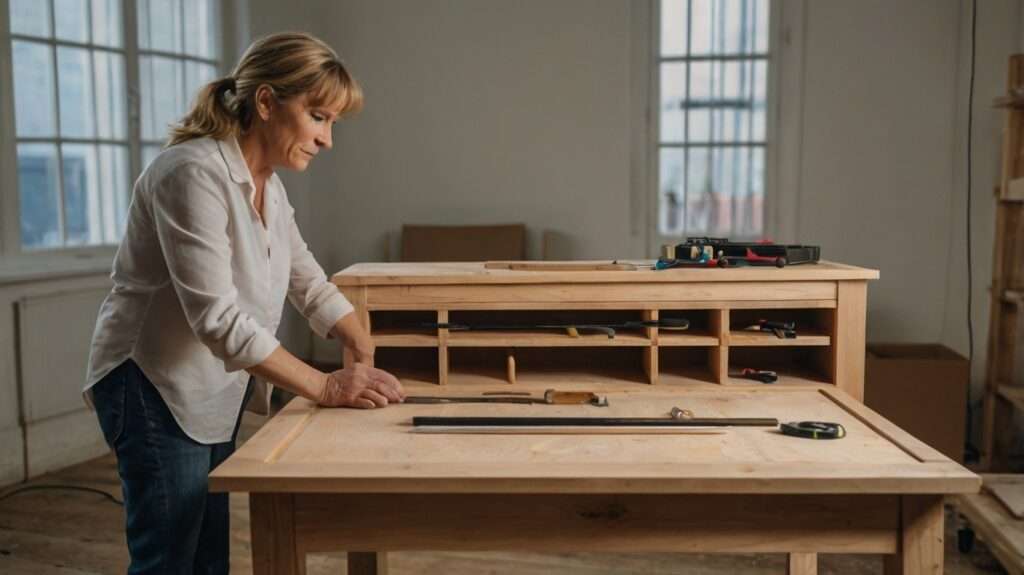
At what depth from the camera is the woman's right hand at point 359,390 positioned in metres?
1.68

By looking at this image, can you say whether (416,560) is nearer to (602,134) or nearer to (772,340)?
(772,340)

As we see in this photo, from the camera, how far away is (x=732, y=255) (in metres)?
2.00

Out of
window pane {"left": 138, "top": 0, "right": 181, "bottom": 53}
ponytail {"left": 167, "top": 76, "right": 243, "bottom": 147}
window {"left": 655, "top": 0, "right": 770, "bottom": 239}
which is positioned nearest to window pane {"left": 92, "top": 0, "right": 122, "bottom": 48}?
window pane {"left": 138, "top": 0, "right": 181, "bottom": 53}

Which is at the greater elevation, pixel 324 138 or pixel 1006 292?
pixel 324 138

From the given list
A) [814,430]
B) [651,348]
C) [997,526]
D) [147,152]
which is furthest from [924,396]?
[147,152]

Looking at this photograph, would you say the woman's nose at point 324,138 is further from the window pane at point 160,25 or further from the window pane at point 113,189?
the window pane at point 160,25

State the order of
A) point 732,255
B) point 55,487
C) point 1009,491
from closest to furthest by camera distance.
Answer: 1. point 732,255
2. point 1009,491
3. point 55,487

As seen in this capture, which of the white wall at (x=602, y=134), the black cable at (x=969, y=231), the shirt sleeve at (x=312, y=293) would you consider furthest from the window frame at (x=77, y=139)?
the black cable at (x=969, y=231)

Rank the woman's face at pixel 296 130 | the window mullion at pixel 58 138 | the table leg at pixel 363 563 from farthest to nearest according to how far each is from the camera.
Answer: the window mullion at pixel 58 138 → the table leg at pixel 363 563 → the woman's face at pixel 296 130

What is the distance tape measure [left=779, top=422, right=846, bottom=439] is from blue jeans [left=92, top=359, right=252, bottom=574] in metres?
1.02

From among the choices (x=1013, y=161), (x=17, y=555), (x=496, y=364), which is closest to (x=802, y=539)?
(x=496, y=364)

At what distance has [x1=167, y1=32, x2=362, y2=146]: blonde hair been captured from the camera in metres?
1.53

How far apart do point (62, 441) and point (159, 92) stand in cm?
163

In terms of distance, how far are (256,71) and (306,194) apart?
3216 mm
